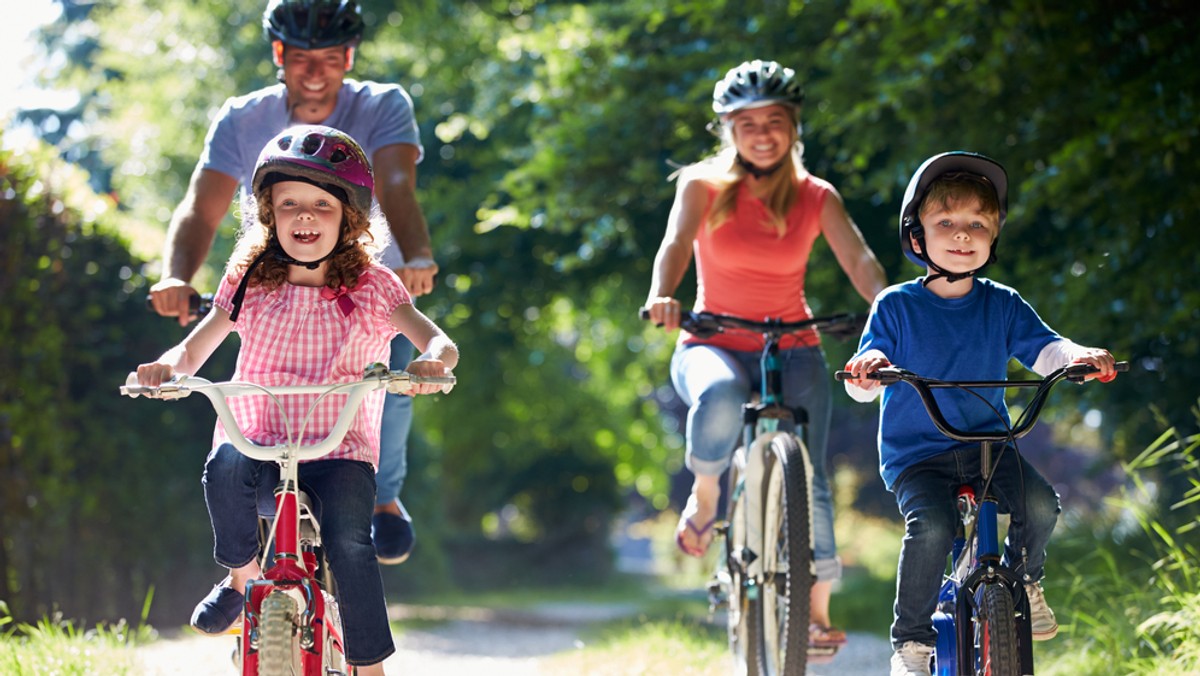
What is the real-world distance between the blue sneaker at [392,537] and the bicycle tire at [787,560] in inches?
49.0

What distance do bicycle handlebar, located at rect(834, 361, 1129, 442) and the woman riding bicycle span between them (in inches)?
63.4

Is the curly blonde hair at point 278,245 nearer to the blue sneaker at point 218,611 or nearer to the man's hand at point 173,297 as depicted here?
the man's hand at point 173,297

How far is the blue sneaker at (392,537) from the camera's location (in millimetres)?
5500

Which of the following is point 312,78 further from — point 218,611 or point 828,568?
point 828,568

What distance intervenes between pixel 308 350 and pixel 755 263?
2.10 metres

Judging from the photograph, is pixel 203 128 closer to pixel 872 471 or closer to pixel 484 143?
pixel 484 143

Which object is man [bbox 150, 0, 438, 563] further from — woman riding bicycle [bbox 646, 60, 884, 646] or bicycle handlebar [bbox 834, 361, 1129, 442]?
bicycle handlebar [bbox 834, 361, 1129, 442]

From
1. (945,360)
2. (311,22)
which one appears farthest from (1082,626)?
(311,22)

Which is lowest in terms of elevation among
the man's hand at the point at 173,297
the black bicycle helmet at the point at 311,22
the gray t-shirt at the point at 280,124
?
the man's hand at the point at 173,297

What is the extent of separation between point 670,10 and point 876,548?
44.1 feet

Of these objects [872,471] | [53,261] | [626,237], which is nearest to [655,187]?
[626,237]

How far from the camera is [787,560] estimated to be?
5176 mm

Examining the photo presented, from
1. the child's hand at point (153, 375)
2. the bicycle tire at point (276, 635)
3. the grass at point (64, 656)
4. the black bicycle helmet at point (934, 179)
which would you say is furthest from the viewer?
the grass at point (64, 656)

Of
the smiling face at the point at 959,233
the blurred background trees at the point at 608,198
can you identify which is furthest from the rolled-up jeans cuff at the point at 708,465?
the blurred background trees at the point at 608,198
